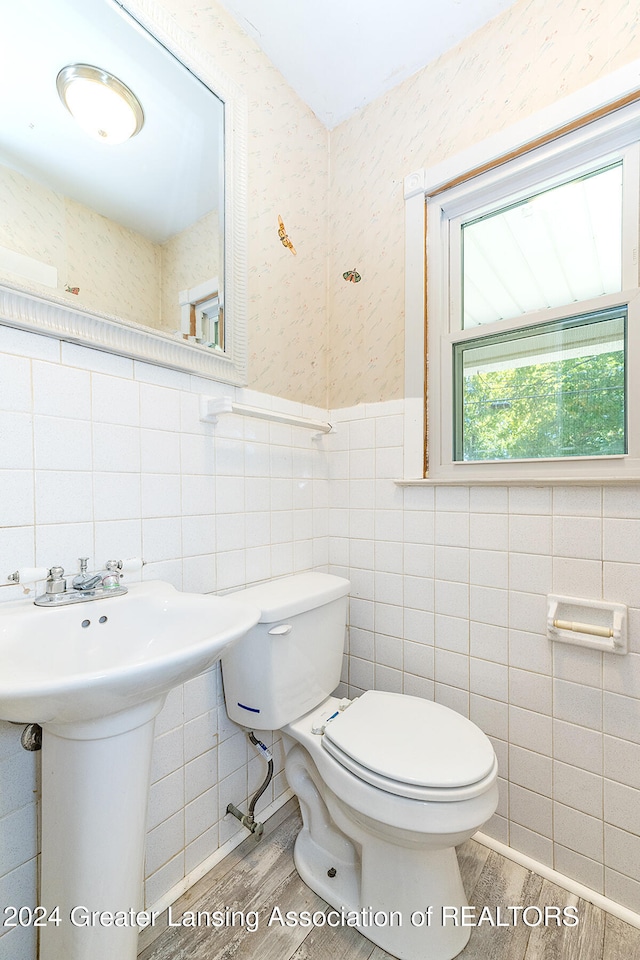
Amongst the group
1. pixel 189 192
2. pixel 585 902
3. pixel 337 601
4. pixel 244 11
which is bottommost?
pixel 585 902

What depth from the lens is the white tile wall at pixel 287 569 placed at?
0.87 meters

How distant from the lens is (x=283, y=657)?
1.15 metres

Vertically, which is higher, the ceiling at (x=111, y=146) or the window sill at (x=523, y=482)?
the ceiling at (x=111, y=146)

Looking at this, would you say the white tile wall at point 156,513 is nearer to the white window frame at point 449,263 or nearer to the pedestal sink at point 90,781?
the pedestal sink at point 90,781

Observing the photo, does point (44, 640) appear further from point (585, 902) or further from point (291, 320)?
point (585, 902)

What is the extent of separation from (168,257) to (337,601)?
111 centimetres

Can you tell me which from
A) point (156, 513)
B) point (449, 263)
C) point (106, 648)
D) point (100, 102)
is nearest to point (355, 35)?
point (449, 263)

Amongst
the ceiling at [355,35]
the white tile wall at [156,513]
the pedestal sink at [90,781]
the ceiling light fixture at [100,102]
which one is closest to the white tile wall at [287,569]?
the white tile wall at [156,513]

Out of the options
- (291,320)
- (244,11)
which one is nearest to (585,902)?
(291,320)

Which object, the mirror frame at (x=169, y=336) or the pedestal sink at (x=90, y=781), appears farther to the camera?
the mirror frame at (x=169, y=336)

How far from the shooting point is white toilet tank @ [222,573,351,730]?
3.69ft

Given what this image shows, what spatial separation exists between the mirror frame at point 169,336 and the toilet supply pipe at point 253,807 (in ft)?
3.65

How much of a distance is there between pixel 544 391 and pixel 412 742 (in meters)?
1.03

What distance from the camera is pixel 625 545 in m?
1.07
